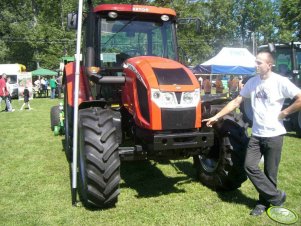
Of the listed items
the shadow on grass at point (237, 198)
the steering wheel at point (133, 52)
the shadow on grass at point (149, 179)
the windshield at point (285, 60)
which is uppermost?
the windshield at point (285, 60)

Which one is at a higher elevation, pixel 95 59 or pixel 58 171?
pixel 95 59

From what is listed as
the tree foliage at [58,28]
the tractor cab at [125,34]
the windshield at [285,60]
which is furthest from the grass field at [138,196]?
the tree foliage at [58,28]

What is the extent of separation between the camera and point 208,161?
5.64 m

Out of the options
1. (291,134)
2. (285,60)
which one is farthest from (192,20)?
(285,60)

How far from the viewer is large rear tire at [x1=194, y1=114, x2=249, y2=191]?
4801 mm

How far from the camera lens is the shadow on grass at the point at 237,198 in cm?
477

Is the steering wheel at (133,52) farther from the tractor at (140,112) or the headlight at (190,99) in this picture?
the headlight at (190,99)

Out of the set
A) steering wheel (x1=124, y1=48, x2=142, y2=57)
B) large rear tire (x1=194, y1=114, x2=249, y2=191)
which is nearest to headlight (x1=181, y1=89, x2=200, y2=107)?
large rear tire (x1=194, y1=114, x2=249, y2=191)

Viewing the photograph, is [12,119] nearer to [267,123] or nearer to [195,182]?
[195,182]

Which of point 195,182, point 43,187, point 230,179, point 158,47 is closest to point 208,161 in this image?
point 195,182

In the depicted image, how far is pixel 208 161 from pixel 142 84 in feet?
5.86

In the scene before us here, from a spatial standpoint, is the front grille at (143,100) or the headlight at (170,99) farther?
the front grille at (143,100)

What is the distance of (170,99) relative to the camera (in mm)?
4457

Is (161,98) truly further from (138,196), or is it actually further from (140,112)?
(138,196)
